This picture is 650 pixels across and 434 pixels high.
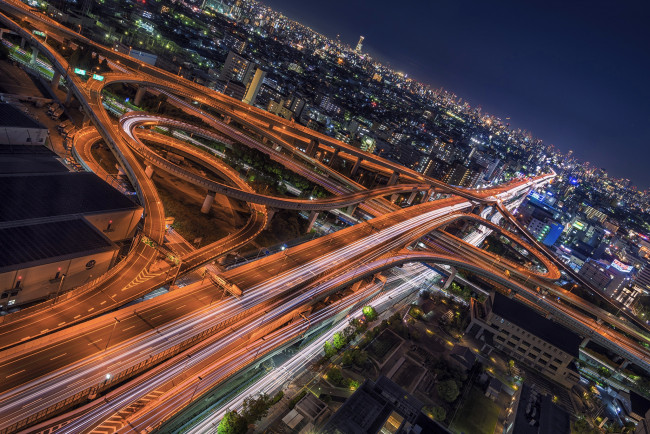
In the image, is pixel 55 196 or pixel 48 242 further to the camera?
pixel 55 196

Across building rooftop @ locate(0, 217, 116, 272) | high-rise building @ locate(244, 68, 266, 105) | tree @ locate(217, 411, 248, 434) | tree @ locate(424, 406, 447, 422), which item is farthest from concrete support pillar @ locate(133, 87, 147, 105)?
tree @ locate(424, 406, 447, 422)

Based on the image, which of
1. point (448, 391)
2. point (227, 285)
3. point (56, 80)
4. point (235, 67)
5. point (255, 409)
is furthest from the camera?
point (235, 67)

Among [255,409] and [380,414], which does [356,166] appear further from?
[255,409]

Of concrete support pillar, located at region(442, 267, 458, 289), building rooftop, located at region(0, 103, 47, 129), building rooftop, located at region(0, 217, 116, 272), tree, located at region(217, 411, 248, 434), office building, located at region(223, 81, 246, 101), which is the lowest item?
tree, located at region(217, 411, 248, 434)

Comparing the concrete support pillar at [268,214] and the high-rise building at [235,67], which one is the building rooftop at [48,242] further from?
the high-rise building at [235,67]

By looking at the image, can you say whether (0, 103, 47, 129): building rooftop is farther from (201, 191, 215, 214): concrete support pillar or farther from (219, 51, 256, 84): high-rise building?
(219, 51, 256, 84): high-rise building

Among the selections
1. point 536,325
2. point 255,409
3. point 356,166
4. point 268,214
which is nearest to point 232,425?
point 255,409

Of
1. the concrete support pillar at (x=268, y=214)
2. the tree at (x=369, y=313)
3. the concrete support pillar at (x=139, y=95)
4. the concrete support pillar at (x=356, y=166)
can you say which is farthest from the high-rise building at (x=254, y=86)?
the tree at (x=369, y=313)
